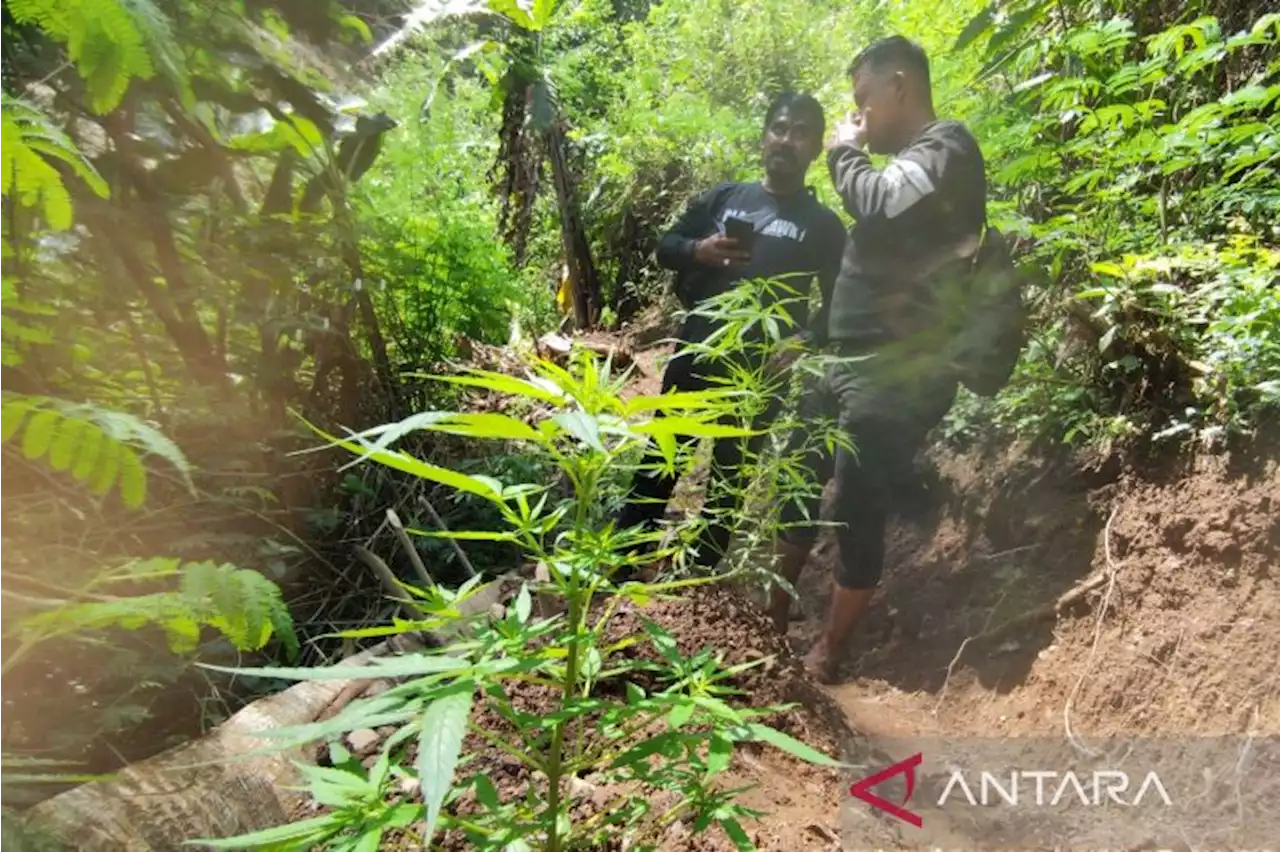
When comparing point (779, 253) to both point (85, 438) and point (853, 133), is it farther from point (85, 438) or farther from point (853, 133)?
point (85, 438)

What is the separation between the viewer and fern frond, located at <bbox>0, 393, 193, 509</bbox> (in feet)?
3.29

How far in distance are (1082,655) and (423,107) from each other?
116 inches

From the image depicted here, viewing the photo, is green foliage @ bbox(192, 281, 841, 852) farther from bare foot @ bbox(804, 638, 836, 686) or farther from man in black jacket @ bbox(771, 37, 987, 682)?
bare foot @ bbox(804, 638, 836, 686)

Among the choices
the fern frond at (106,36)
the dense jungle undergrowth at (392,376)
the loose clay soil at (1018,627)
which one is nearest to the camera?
the dense jungle undergrowth at (392,376)

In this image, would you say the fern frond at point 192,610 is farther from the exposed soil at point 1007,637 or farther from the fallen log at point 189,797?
the exposed soil at point 1007,637

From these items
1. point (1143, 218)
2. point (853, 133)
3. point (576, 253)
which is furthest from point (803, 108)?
point (576, 253)

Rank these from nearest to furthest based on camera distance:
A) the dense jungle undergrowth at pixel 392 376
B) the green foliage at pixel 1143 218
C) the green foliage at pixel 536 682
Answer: the green foliage at pixel 536 682 → the dense jungle undergrowth at pixel 392 376 → the green foliage at pixel 1143 218

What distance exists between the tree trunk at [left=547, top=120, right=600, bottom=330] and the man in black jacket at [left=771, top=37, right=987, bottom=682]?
9.03ft

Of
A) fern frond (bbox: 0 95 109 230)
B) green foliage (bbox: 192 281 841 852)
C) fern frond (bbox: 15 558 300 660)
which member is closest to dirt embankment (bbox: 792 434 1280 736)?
green foliage (bbox: 192 281 841 852)

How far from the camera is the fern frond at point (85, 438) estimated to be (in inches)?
39.5

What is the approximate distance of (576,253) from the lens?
477 centimetres

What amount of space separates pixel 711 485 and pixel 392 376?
3.93 ft

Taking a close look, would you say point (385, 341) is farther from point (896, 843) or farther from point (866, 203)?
point (896, 843)

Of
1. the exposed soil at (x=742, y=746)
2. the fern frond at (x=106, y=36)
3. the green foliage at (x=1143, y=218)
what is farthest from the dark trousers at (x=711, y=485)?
the fern frond at (x=106, y=36)
